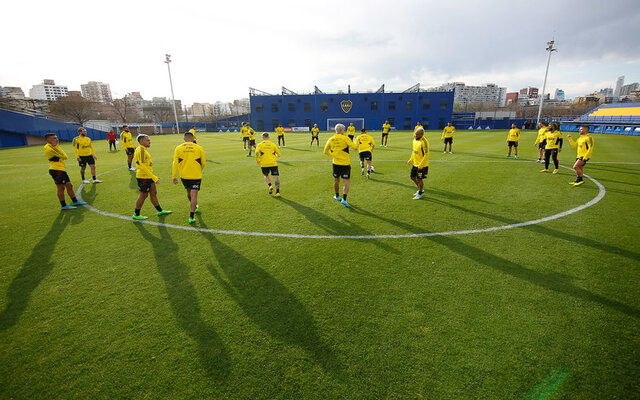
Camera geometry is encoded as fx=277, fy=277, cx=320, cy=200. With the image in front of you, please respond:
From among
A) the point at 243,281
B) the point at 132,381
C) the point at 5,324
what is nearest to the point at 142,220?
the point at 5,324

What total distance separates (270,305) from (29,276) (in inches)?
168

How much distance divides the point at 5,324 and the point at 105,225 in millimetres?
3677

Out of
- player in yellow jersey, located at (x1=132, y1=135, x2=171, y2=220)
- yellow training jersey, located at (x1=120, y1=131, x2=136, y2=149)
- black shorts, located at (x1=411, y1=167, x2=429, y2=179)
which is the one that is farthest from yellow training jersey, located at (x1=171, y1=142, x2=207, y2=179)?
yellow training jersey, located at (x1=120, y1=131, x2=136, y2=149)

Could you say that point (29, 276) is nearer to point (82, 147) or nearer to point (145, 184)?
point (145, 184)

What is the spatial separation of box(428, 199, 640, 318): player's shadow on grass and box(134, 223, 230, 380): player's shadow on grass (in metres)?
4.34

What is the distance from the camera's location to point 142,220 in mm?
7207

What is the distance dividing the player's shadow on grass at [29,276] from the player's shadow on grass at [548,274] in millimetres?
6806

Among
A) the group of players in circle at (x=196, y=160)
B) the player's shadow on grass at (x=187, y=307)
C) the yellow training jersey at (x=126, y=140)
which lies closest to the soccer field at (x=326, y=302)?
the player's shadow on grass at (x=187, y=307)

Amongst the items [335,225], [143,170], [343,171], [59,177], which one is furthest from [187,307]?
[59,177]

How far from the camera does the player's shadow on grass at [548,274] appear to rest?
12.4 feet

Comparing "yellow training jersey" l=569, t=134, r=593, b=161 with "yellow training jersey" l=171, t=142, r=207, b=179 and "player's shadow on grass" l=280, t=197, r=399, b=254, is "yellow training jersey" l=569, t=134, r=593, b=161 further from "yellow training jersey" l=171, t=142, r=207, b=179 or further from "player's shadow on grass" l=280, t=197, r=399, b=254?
"yellow training jersey" l=171, t=142, r=207, b=179

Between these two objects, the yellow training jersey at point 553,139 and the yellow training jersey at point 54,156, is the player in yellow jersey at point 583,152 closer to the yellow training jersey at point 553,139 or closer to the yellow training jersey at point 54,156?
the yellow training jersey at point 553,139

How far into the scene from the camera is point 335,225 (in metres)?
6.56

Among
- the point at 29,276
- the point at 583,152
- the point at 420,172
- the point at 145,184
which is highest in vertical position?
the point at 583,152
